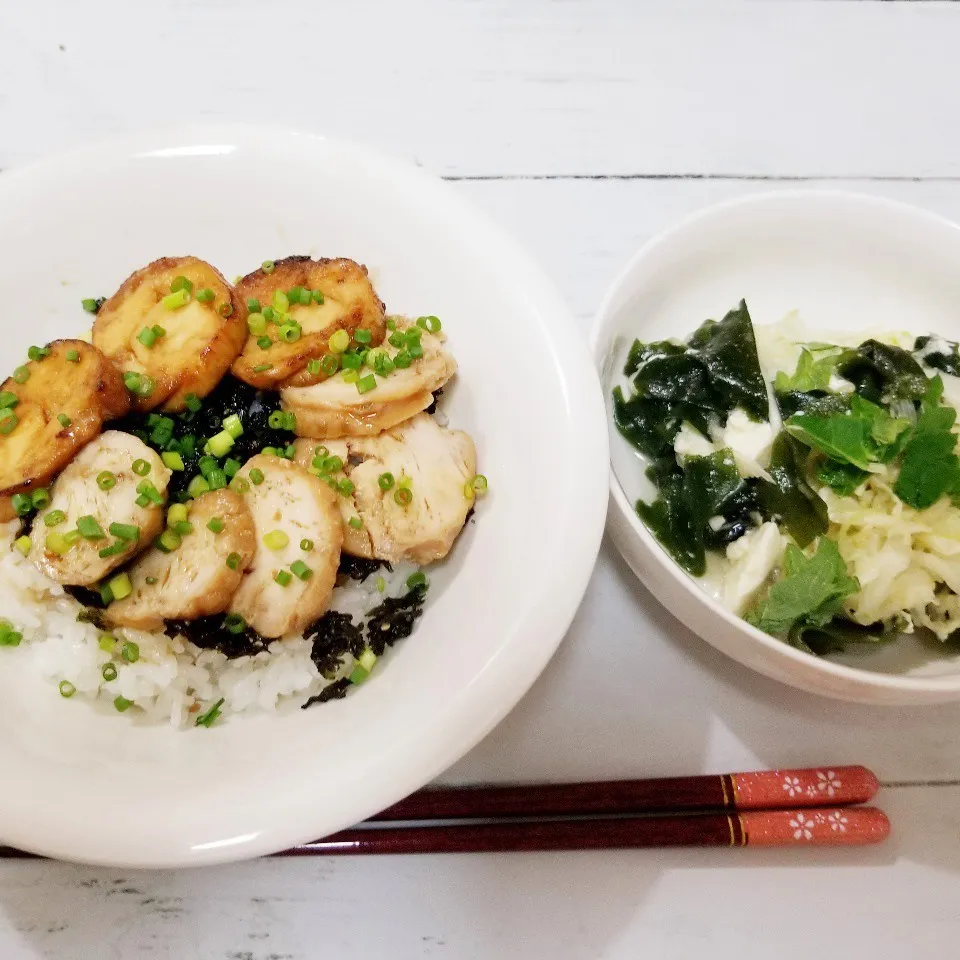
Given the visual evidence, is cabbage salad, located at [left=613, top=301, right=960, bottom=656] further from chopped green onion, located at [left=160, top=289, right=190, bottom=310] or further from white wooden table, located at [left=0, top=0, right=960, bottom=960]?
chopped green onion, located at [left=160, top=289, right=190, bottom=310]

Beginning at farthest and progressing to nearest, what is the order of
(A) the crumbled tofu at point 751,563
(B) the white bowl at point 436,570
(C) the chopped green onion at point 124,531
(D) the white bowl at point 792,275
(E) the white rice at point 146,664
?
(D) the white bowl at point 792,275, (A) the crumbled tofu at point 751,563, (E) the white rice at point 146,664, (C) the chopped green onion at point 124,531, (B) the white bowl at point 436,570

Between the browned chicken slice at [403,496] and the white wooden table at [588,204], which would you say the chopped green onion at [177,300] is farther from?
the white wooden table at [588,204]

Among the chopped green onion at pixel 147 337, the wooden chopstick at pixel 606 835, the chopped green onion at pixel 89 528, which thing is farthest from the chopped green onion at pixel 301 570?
the wooden chopstick at pixel 606 835

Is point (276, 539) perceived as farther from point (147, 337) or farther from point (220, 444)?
point (147, 337)

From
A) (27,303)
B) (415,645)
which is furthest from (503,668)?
(27,303)

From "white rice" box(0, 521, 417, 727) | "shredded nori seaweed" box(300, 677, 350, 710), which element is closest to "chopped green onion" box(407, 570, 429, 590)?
"white rice" box(0, 521, 417, 727)

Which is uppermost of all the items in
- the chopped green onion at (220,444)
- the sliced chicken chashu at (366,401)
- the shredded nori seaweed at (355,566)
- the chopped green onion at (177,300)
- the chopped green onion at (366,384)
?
the chopped green onion at (177,300)

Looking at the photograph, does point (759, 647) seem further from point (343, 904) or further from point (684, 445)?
point (343, 904)
